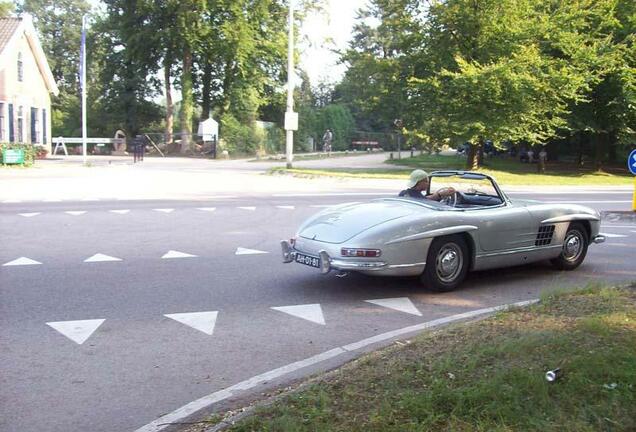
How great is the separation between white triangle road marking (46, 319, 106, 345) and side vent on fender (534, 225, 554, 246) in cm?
521

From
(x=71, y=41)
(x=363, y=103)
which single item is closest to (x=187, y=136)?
(x=363, y=103)

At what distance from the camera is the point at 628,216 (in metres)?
14.9

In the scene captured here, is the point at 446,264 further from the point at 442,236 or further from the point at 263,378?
the point at 263,378

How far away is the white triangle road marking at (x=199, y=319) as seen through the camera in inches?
236

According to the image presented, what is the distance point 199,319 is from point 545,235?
14.7ft

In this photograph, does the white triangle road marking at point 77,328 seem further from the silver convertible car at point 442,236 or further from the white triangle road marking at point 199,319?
the silver convertible car at point 442,236

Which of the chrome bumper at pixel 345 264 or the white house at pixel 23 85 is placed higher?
the white house at pixel 23 85

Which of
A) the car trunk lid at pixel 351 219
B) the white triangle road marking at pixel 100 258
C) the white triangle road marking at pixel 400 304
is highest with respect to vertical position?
the car trunk lid at pixel 351 219

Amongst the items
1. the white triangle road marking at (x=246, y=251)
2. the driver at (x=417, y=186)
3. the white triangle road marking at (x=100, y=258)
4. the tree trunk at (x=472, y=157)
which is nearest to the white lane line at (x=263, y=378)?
the driver at (x=417, y=186)

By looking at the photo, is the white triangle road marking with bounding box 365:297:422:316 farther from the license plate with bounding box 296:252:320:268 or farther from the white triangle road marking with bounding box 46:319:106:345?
the white triangle road marking with bounding box 46:319:106:345

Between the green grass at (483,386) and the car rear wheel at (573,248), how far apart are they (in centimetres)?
333

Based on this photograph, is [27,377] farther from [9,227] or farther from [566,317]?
[9,227]

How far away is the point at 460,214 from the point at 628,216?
934 centimetres

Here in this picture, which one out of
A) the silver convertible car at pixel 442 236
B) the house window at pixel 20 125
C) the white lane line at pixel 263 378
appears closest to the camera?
the white lane line at pixel 263 378
